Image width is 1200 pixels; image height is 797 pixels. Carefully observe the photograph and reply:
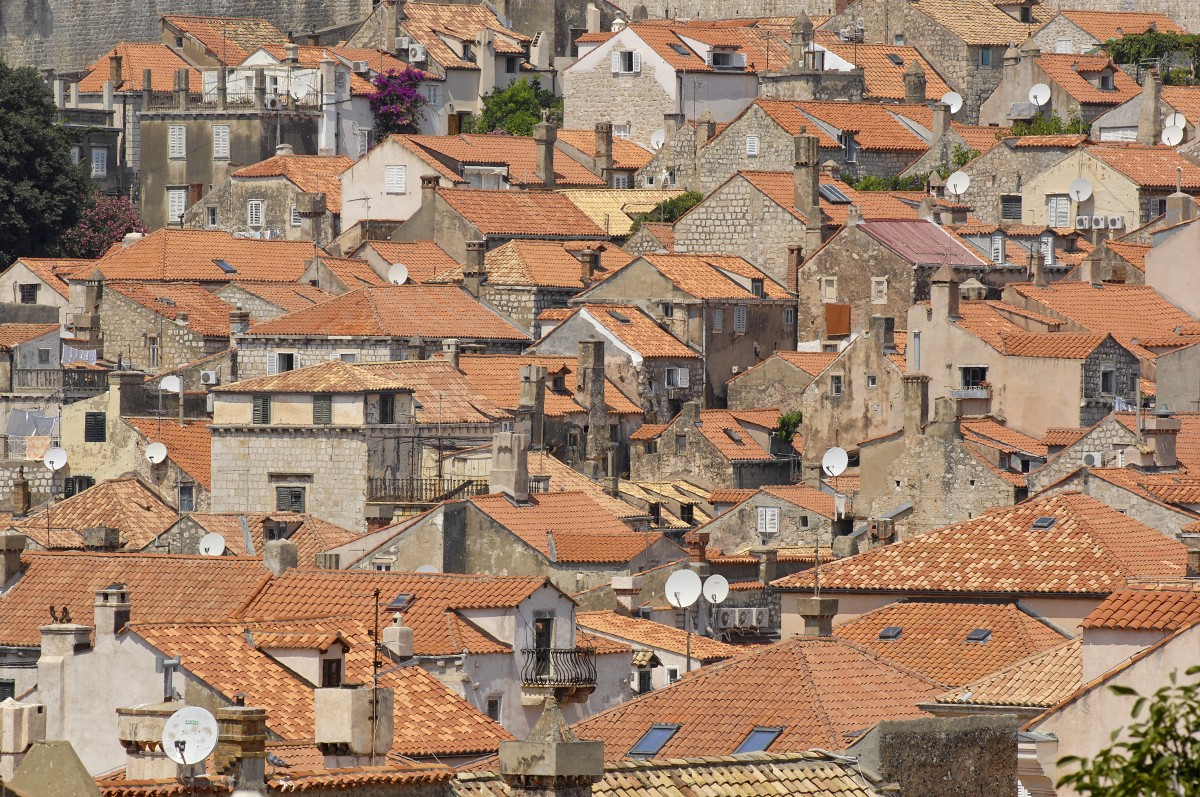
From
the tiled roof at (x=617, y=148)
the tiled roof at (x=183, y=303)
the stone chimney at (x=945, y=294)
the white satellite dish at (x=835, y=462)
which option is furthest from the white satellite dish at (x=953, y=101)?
the white satellite dish at (x=835, y=462)

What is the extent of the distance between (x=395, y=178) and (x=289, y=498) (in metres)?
23.9

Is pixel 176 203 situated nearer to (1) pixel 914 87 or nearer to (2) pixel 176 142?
(2) pixel 176 142

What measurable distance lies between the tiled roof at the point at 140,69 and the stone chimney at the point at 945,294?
36.7m

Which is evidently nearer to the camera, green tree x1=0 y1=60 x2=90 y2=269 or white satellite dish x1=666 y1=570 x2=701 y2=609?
white satellite dish x1=666 y1=570 x2=701 y2=609

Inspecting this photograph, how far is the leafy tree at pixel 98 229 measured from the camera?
92.2m

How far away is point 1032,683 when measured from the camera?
3306 cm

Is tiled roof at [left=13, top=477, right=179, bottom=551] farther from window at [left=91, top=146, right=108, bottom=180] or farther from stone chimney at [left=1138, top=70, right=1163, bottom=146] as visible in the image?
window at [left=91, top=146, right=108, bottom=180]

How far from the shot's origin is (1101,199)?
81.4 metres

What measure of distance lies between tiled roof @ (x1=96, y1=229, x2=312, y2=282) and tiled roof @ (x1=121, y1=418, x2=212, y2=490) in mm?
12104

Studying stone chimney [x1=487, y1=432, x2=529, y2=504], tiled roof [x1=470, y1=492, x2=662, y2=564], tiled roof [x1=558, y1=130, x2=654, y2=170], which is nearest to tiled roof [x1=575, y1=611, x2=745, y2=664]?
tiled roof [x1=470, y1=492, x2=662, y2=564]

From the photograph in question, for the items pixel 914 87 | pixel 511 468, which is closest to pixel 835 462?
pixel 511 468

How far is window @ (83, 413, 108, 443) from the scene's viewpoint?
6862 cm

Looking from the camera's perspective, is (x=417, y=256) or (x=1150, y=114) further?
(x=1150, y=114)

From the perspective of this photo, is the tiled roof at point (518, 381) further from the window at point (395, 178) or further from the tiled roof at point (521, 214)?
the window at point (395, 178)
